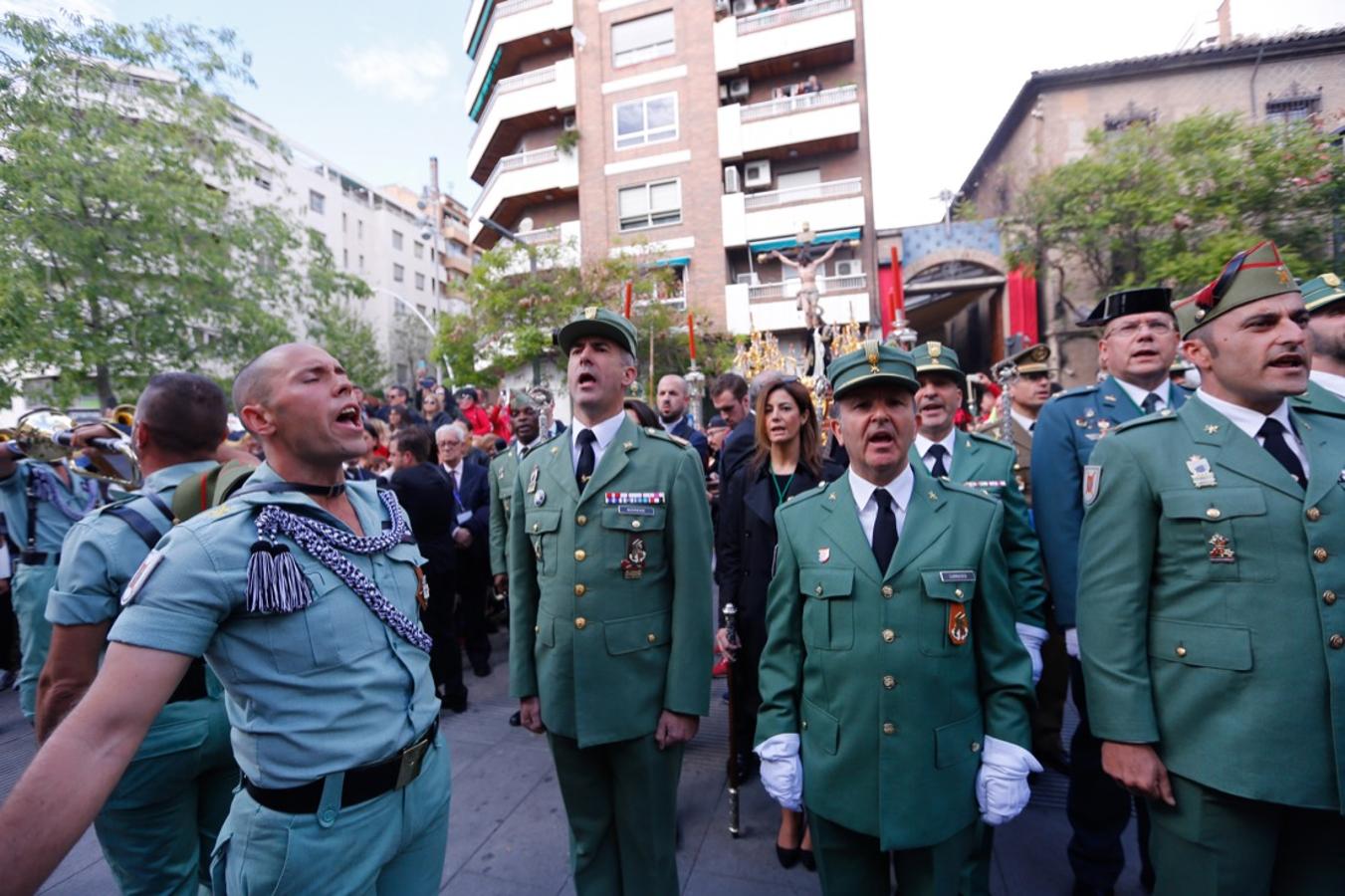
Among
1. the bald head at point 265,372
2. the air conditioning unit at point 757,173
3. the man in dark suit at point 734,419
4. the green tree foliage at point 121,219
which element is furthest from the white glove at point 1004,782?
the air conditioning unit at point 757,173

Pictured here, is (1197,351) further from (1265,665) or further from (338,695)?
(338,695)

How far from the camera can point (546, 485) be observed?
9.34 ft

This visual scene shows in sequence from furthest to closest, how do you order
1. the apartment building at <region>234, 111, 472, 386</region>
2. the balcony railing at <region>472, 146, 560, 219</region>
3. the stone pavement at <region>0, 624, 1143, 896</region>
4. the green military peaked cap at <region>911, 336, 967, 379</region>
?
the apartment building at <region>234, 111, 472, 386</region>, the balcony railing at <region>472, 146, 560, 219</region>, the green military peaked cap at <region>911, 336, 967, 379</region>, the stone pavement at <region>0, 624, 1143, 896</region>

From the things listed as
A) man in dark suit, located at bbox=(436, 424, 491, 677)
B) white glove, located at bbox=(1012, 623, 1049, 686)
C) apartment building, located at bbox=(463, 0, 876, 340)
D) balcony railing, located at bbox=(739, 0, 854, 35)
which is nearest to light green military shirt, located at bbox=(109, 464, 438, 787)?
white glove, located at bbox=(1012, 623, 1049, 686)

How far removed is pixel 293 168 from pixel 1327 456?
42.0m

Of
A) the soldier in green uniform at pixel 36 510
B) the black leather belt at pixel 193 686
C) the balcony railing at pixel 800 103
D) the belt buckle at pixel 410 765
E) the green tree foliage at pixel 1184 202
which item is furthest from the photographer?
the balcony railing at pixel 800 103

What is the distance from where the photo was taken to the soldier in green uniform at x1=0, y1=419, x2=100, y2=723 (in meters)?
4.57

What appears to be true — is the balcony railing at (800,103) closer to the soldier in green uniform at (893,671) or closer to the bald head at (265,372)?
the soldier in green uniform at (893,671)

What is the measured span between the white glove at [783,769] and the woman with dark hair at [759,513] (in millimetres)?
1396

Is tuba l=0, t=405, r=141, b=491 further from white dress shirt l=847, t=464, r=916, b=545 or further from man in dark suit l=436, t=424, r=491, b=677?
white dress shirt l=847, t=464, r=916, b=545

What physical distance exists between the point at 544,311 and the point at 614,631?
1690cm

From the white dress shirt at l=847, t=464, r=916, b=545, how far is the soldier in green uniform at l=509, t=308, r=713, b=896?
75cm

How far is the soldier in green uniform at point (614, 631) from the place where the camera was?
2570mm

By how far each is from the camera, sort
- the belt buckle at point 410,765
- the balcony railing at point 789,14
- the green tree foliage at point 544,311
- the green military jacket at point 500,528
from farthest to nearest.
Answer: the balcony railing at point 789,14, the green tree foliage at point 544,311, the green military jacket at point 500,528, the belt buckle at point 410,765
